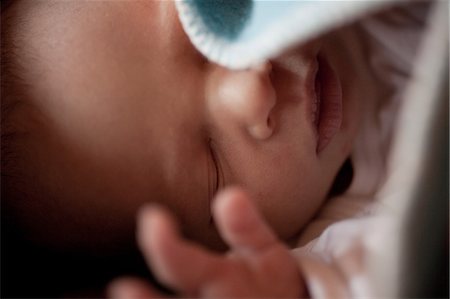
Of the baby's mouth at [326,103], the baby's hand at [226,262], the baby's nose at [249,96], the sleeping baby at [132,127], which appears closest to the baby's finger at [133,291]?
the baby's hand at [226,262]

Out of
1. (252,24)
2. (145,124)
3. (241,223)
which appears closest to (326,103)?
(252,24)

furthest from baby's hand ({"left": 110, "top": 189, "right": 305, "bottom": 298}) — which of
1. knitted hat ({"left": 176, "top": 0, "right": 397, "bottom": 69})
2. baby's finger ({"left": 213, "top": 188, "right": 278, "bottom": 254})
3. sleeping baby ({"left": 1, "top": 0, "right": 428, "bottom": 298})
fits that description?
knitted hat ({"left": 176, "top": 0, "right": 397, "bottom": 69})

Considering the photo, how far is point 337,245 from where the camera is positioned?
67 centimetres

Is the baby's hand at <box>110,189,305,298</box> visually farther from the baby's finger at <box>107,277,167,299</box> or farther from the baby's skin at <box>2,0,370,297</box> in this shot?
the baby's skin at <box>2,0,370,297</box>

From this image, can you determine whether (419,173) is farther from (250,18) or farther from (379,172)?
(379,172)

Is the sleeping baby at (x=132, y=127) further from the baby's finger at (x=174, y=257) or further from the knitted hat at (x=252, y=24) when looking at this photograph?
the baby's finger at (x=174, y=257)

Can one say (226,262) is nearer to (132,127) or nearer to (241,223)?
(241,223)

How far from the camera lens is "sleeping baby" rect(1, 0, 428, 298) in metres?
0.70

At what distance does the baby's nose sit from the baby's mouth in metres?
0.12

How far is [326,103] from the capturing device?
850mm

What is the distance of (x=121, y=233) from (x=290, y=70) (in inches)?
12.9

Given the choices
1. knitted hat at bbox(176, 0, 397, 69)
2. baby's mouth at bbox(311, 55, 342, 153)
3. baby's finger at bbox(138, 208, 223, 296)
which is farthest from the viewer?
baby's mouth at bbox(311, 55, 342, 153)

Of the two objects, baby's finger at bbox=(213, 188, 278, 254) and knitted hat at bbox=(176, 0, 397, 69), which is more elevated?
knitted hat at bbox=(176, 0, 397, 69)

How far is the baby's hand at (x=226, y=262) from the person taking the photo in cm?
45
